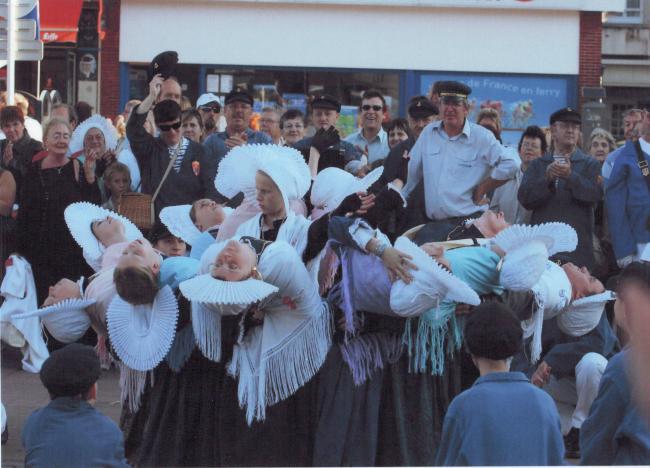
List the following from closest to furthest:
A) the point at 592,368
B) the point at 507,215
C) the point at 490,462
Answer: the point at 490,462 → the point at 592,368 → the point at 507,215

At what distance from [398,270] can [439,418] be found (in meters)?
0.86

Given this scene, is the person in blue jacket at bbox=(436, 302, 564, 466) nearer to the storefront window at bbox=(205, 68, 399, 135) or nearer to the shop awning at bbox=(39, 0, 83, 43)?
the shop awning at bbox=(39, 0, 83, 43)

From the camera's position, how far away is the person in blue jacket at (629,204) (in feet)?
27.7

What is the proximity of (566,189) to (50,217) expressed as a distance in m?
3.58

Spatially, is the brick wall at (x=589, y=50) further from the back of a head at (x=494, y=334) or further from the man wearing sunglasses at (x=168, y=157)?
the back of a head at (x=494, y=334)

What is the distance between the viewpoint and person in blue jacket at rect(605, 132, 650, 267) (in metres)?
8.45

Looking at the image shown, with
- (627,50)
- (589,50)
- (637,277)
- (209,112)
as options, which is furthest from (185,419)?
(627,50)

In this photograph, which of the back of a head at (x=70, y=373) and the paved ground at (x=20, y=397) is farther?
the paved ground at (x=20, y=397)

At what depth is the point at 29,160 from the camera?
9430 mm

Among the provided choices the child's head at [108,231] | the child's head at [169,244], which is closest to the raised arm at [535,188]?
the child's head at [169,244]

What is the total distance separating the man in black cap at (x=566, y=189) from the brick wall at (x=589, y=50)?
32.3 feet

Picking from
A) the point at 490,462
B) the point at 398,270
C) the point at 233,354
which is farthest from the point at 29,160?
the point at 490,462

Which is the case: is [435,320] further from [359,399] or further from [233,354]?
[233,354]

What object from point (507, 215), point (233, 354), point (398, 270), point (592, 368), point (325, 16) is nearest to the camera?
point (398, 270)
